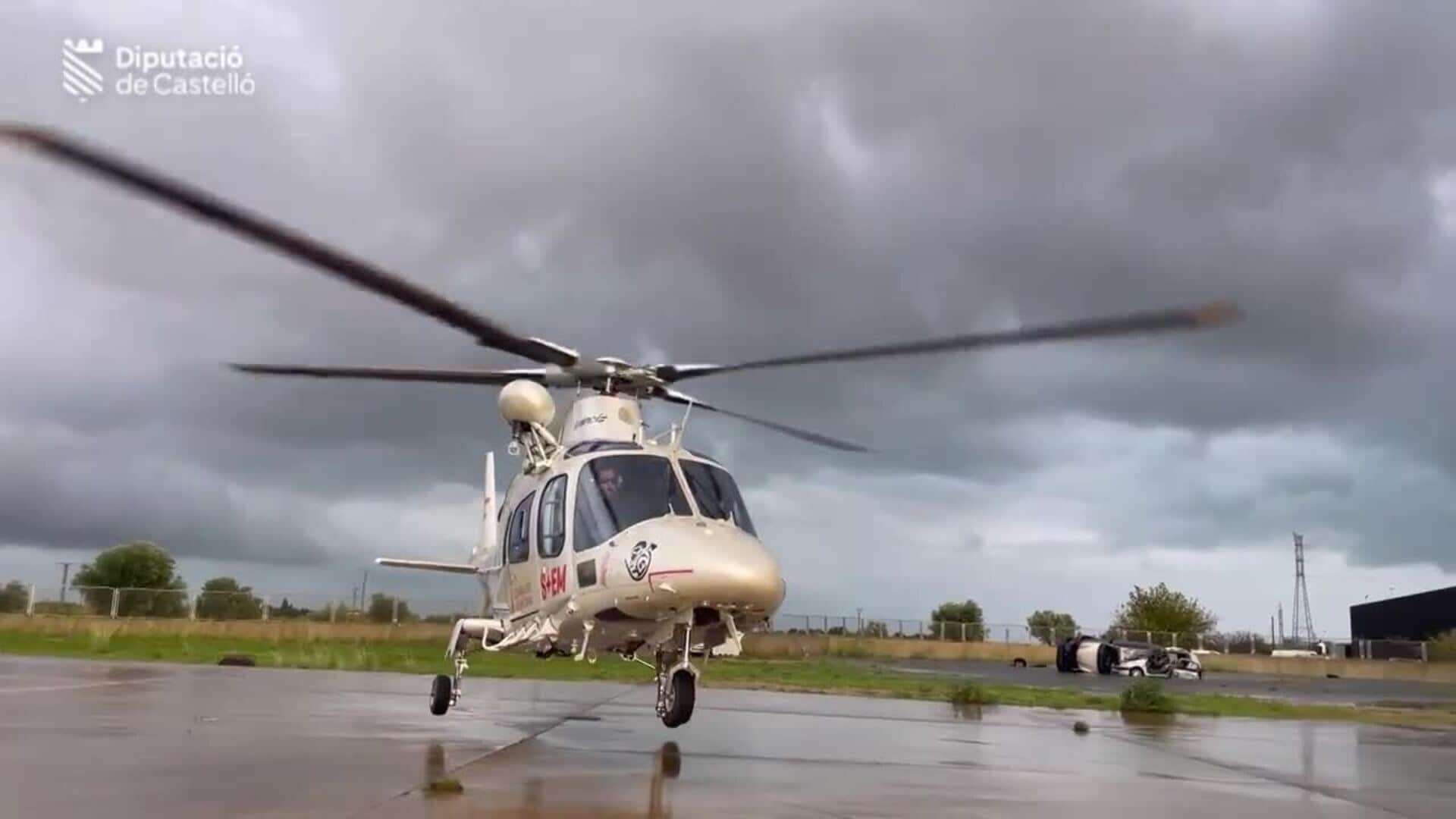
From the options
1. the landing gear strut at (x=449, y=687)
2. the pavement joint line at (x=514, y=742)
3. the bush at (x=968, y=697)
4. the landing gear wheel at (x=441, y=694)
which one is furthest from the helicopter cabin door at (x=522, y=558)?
the bush at (x=968, y=697)

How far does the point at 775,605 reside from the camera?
1138 centimetres

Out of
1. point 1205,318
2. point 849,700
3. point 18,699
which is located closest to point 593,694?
point 849,700

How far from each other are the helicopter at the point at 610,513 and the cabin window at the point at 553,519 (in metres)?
0.02

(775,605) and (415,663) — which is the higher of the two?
(775,605)

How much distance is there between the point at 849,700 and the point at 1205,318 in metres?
16.8

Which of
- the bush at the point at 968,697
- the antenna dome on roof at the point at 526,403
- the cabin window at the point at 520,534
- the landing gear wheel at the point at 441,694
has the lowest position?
the bush at the point at 968,697

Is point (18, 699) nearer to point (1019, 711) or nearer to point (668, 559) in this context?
point (668, 559)

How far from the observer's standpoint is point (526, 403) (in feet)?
46.6

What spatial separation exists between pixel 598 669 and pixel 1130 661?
78.0 ft

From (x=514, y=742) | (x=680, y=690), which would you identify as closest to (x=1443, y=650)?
(x=680, y=690)

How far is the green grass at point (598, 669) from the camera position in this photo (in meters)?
24.6

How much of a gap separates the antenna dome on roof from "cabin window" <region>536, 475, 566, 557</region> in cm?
107

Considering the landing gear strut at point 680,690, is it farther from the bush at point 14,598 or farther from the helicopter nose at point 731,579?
the bush at point 14,598

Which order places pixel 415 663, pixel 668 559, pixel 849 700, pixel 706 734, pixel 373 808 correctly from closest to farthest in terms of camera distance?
pixel 373 808 → pixel 668 559 → pixel 706 734 → pixel 849 700 → pixel 415 663
